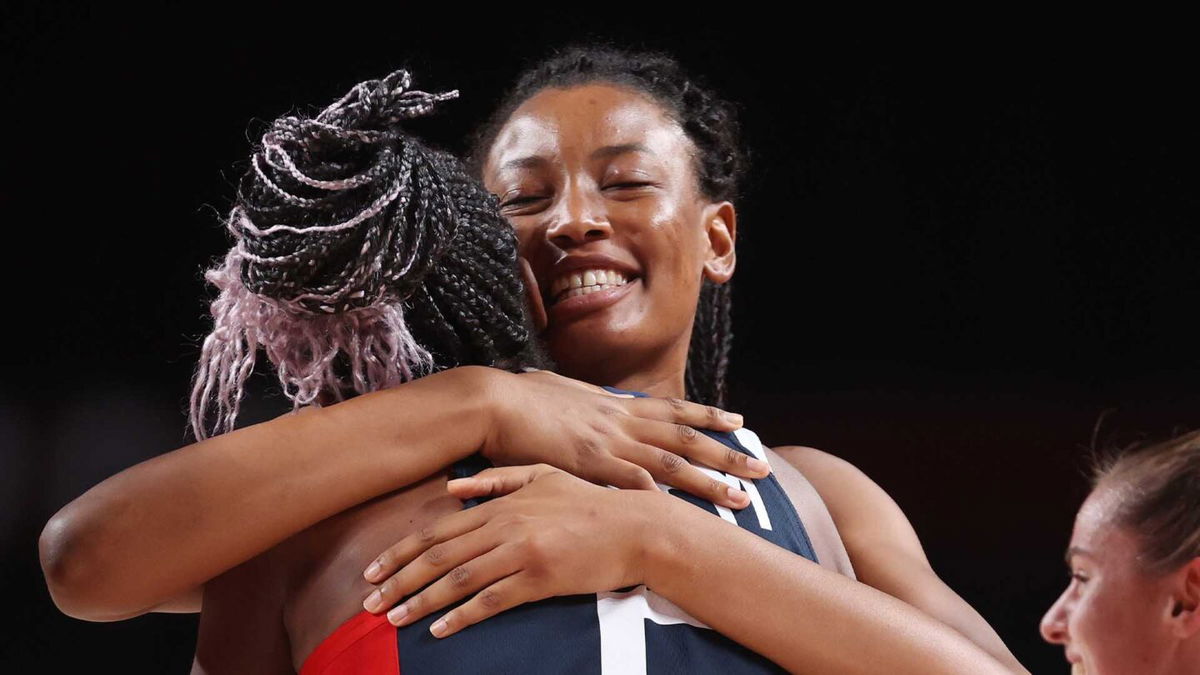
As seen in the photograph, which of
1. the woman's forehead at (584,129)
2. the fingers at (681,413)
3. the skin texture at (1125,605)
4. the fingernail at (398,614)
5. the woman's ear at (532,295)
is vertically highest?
the woman's forehead at (584,129)

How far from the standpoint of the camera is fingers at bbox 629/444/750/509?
1.13m

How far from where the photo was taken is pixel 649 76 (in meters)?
1.88

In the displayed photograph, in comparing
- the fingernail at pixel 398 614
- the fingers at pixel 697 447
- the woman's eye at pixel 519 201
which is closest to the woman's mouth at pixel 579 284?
the woman's eye at pixel 519 201

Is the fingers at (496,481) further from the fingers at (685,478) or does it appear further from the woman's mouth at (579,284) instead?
the woman's mouth at (579,284)

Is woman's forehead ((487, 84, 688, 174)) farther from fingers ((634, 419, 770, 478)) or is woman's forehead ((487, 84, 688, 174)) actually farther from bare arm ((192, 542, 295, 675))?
bare arm ((192, 542, 295, 675))

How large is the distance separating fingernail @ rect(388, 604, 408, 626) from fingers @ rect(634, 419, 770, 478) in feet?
0.90

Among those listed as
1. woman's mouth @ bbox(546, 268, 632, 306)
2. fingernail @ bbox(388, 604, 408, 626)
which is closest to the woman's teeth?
woman's mouth @ bbox(546, 268, 632, 306)

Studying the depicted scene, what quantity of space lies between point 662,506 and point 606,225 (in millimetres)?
620

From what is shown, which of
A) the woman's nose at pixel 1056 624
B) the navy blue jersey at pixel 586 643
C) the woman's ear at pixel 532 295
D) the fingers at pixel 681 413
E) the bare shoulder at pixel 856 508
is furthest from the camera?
the woman's nose at pixel 1056 624

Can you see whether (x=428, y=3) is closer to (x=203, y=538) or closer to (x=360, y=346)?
(x=360, y=346)

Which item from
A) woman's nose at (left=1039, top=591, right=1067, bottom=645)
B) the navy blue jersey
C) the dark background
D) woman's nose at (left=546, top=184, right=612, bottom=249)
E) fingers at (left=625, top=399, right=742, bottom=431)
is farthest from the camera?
the dark background

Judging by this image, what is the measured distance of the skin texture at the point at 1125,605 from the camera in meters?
1.38

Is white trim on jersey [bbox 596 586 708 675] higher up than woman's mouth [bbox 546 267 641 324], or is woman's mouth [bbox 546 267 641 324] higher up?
woman's mouth [bbox 546 267 641 324]

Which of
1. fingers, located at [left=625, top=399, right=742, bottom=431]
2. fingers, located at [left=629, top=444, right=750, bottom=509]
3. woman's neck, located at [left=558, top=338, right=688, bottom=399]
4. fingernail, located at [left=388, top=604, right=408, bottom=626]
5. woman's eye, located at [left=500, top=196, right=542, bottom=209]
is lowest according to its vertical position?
fingernail, located at [left=388, top=604, right=408, bottom=626]
